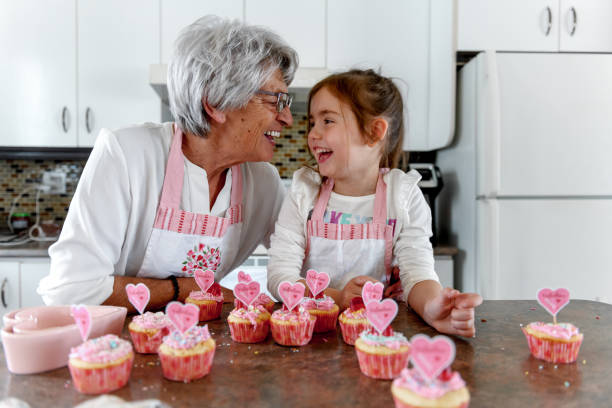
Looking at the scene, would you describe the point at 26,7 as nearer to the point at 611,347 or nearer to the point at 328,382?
the point at 328,382

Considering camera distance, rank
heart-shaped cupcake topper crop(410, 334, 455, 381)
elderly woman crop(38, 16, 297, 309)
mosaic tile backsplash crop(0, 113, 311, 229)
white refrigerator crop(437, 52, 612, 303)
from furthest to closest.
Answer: mosaic tile backsplash crop(0, 113, 311, 229), white refrigerator crop(437, 52, 612, 303), elderly woman crop(38, 16, 297, 309), heart-shaped cupcake topper crop(410, 334, 455, 381)

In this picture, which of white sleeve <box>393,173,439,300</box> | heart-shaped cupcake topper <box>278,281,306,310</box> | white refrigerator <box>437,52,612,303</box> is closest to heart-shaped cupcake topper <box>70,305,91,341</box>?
heart-shaped cupcake topper <box>278,281,306,310</box>

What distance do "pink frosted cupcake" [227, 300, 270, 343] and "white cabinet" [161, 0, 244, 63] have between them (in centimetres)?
230

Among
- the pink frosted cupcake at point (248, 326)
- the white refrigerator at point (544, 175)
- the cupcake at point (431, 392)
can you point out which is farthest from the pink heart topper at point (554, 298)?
the white refrigerator at point (544, 175)

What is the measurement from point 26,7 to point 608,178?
11.5 ft

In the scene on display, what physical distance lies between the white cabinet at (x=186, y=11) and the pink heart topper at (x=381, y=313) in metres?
2.45

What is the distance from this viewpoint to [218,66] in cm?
149

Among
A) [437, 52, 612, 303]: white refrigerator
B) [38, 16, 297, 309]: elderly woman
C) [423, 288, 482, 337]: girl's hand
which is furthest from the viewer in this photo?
[437, 52, 612, 303]: white refrigerator

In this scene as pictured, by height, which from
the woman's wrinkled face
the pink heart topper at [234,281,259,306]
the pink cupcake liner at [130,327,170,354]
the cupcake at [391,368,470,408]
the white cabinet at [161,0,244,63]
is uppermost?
the white cabinet at [161,0,244,63]

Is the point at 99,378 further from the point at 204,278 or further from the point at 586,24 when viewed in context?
the point at 586,24

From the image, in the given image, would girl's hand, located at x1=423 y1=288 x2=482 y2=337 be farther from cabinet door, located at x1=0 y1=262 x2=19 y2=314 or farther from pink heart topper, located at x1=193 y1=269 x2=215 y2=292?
cabinet door, located at x1=0 y1=262 x2=19 y2=314

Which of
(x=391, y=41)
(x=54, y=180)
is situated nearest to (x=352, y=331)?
(x=391, y=41)

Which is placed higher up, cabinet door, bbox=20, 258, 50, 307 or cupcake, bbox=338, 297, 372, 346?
cupcake, bbox=338, 297, 372, 346

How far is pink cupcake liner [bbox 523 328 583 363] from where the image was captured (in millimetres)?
953
